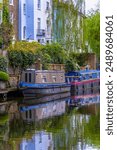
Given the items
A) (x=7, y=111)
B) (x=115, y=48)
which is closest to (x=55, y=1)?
(x=7, y=111)

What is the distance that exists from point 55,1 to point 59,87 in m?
23.5

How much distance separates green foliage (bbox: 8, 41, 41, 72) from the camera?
120 ft

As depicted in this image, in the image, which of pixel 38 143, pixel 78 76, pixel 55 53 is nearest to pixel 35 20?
pixel 55 53

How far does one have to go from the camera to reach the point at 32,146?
1330cm

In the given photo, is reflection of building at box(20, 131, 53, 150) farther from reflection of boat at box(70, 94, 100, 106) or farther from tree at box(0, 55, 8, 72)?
tree at box(0, 55, 8, 72)

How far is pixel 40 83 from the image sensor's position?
3606 centimetres

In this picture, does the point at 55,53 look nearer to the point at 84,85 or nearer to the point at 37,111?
the point at 84,85

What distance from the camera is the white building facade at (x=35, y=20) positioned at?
5538cm

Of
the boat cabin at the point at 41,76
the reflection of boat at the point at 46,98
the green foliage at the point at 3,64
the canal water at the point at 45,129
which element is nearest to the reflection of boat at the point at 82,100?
the reflection of boat at the point at 46,98

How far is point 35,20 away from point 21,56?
71.7 ft

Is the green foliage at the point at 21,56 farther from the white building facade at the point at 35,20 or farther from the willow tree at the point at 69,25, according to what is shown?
the willow tree at the point at 69,25

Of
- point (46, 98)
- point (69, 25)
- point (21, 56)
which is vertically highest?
point (69, 25)

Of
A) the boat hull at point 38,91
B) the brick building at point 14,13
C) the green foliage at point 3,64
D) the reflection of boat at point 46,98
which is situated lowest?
the reflection of boat at point 46,98

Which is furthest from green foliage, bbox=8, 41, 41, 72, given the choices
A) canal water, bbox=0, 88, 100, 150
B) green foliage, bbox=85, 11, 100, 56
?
green foliage, bbox=85, 11, 100, 56
